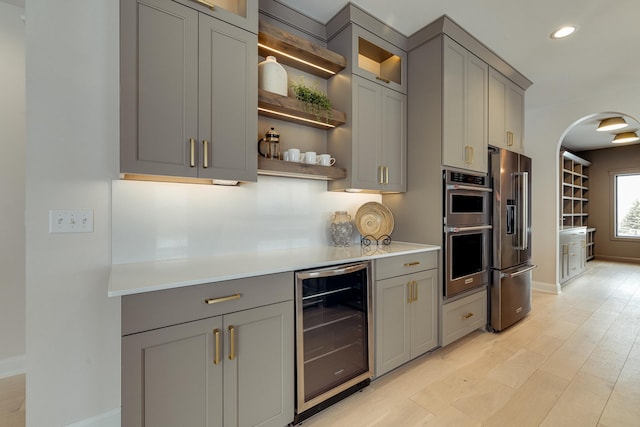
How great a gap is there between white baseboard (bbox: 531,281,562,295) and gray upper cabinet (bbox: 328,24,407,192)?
3.34m

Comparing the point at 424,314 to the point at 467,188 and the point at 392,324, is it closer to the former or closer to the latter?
the point at 392,324

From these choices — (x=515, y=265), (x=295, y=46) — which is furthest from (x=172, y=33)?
(x=515, y=265)

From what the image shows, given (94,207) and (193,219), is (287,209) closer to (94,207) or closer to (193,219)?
(193,219)

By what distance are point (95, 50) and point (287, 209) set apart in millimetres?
1521

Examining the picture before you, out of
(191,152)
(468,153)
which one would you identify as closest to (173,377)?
(191,152)

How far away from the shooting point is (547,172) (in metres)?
4.19

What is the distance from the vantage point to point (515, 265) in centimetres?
299

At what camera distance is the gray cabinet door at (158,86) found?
1388mm

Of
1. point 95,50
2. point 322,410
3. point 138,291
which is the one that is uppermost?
point 95,50

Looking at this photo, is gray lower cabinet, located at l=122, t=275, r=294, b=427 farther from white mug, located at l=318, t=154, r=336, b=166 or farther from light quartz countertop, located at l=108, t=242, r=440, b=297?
white mug, located at l=318, t=154, r=336, b=166

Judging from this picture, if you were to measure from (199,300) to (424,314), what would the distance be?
181cm

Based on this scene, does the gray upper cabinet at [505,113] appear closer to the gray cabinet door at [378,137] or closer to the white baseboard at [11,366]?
the gray cabinet door at [378,137]

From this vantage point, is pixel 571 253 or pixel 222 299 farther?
pixel 571 253

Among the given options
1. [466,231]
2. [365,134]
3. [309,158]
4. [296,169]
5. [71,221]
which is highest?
[365,134]
